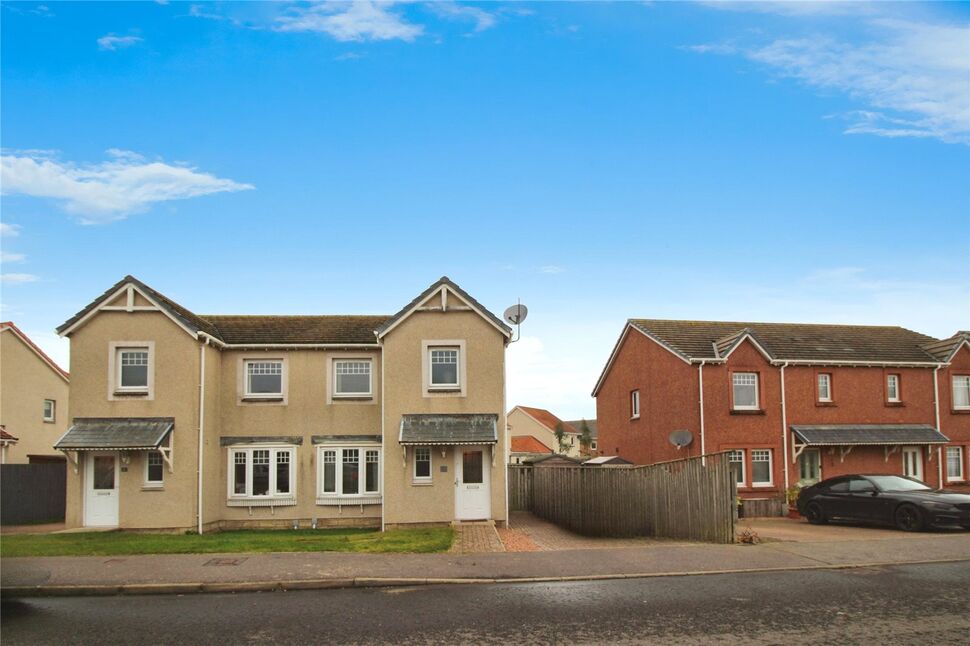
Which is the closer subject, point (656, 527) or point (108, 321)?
point (656, 527)

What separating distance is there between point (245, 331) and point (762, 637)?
65.3 feet

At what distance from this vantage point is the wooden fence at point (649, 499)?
18516mm

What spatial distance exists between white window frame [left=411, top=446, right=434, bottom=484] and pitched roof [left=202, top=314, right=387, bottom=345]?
377 cm

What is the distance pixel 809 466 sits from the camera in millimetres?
29672

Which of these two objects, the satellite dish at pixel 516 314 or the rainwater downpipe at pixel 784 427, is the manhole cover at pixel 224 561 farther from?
the rainwater downpipe at pixel 784 427

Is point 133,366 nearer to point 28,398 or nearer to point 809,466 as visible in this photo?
point 28,398

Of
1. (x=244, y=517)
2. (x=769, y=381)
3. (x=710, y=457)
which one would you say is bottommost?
(x=244, y=517)

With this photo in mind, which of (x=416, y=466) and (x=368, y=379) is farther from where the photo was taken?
(x=368, y=379)

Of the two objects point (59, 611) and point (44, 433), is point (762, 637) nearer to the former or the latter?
point (59, 611)

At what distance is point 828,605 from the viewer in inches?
462

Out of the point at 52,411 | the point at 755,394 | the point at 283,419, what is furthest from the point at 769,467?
the point at 52,411

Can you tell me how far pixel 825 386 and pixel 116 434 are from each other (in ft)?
77.8

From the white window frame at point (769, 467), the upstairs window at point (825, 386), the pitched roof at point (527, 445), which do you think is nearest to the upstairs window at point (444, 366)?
the white window frame at point (769, 467)

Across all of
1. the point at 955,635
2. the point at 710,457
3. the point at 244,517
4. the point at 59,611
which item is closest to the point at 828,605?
the point at 955,635
